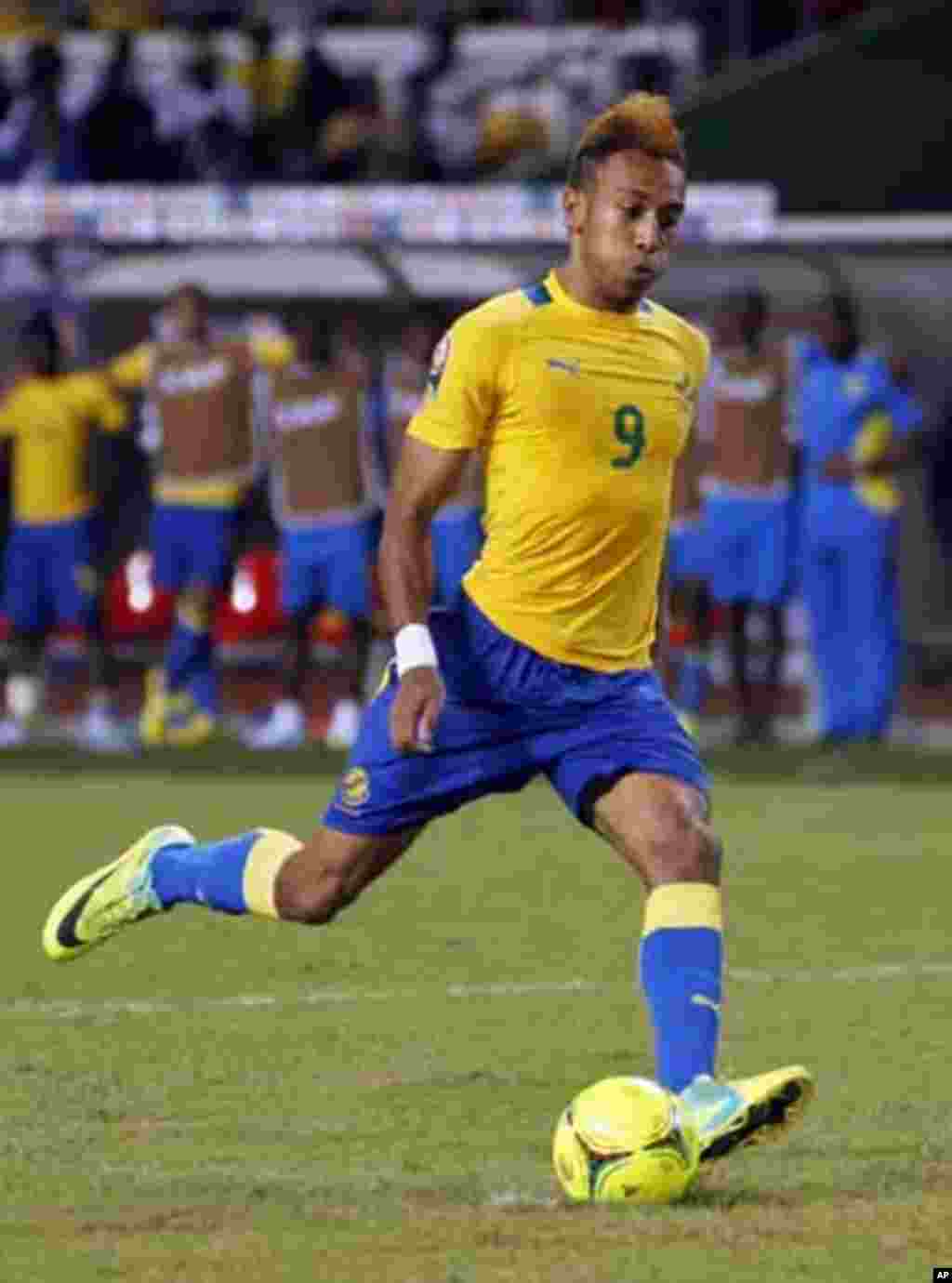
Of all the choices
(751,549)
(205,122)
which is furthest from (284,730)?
(205,122)

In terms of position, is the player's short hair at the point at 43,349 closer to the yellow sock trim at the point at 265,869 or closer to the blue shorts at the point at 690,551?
the blue shorts at the point at 690,551

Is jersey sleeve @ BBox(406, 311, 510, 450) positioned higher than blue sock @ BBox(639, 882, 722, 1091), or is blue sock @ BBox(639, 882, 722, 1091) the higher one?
jersey sleeve @ BBox(406, 311, 510, 450)

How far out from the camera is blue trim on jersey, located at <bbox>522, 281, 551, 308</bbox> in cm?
764

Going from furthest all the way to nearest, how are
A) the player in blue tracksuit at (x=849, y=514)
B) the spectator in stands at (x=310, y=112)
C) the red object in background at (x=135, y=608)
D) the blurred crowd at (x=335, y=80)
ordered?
the spectator in stands at (x=310, y=112)
the blurred crowd at (x=335, y=80)
the red object in background at (x=135, y=608)
the player in blue tracksuit at (x=849, y=514)

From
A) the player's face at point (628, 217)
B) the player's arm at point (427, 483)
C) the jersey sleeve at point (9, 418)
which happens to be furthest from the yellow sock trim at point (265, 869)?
the jersey sleeve at point (9, 418)

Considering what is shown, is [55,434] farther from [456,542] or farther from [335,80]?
[335,80]

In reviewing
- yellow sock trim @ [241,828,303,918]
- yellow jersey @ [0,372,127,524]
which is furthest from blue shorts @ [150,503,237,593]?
yellow sock trim @ [241,828,303,918]

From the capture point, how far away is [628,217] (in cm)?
745

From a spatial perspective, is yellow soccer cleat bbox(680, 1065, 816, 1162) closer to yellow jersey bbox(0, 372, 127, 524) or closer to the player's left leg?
the player's left leg

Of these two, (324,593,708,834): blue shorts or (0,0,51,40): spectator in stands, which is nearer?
(324,593,708,834): blue shorts

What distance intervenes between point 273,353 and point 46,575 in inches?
67.3

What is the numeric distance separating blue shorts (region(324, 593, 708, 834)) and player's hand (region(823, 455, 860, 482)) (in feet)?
38.0

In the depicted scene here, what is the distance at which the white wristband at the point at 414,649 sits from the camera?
289 inches

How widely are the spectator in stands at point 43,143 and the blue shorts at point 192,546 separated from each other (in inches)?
155
